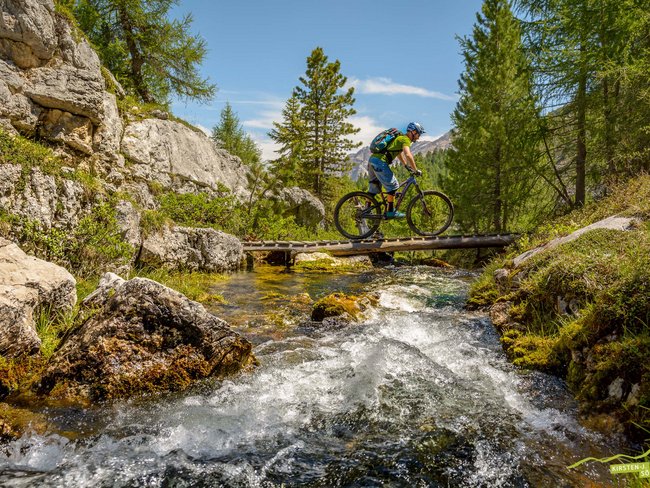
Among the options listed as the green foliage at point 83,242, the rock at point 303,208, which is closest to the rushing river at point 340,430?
the green foliage at point 83,242

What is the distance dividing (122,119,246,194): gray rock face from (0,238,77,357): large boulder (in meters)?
9.80

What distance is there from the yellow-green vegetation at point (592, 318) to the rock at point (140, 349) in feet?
12.8

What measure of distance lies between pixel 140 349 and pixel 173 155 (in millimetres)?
14331

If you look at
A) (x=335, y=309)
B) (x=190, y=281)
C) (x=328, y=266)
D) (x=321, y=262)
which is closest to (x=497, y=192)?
(x=328, y=266)

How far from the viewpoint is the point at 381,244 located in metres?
14.6

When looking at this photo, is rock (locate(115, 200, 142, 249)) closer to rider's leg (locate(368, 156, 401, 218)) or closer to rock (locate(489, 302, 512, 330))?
rider's leg (locate(368, 156, 401, 218))

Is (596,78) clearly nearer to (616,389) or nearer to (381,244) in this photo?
(381,244)

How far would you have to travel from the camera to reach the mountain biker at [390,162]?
8.32 metres

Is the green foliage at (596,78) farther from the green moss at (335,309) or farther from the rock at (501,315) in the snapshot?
the green moss at (335,309)

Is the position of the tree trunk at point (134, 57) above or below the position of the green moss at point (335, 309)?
above

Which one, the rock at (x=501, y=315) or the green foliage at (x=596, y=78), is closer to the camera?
the rock at (x=501, y=315)

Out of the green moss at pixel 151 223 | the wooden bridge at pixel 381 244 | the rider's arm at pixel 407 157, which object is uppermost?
the rider's arm at pixel 407 157

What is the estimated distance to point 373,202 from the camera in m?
9.49

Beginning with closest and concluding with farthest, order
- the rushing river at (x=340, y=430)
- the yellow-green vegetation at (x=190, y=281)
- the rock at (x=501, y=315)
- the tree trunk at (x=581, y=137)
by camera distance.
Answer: the rushing river at (x=340, y=430) → the rock at (x=501, y=315) → the yellow-green vegetation at (x=190, y=281) → the tree trunk at (x=581, y=137)
